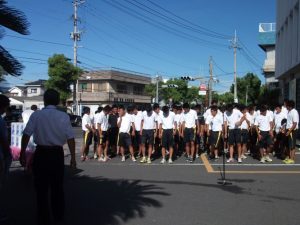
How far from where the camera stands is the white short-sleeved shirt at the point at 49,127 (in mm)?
Answer: 6039

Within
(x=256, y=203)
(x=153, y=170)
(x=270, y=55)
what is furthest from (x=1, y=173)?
(x=270, y=55)

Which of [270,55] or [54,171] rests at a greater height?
[270,55]

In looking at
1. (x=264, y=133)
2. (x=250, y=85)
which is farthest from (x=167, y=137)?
(x=250, y=85)

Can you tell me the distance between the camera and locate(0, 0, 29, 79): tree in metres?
5.21

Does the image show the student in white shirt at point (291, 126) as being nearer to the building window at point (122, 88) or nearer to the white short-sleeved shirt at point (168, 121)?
the white short-sleeved shirt at point (168, 121)

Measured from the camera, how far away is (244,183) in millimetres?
9719

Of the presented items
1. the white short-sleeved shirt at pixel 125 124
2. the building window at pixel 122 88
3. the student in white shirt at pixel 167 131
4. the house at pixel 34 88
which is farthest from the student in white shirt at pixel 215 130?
the house at pixel 34 88

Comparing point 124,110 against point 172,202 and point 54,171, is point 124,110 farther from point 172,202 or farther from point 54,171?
point 54,171

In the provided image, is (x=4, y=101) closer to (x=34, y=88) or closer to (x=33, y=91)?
(x=34, y=88)

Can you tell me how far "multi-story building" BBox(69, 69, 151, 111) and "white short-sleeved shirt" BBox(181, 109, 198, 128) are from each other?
47413mm

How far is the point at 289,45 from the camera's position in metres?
26.1

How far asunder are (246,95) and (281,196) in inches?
1979

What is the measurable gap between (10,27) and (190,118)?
959cm

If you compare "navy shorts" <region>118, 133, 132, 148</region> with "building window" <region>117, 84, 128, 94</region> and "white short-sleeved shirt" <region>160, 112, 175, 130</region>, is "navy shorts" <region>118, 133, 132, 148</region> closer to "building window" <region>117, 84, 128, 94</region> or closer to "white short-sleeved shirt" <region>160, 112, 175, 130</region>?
"white short-sleeved shirt" <region>160, 112, 175, 130</region>
